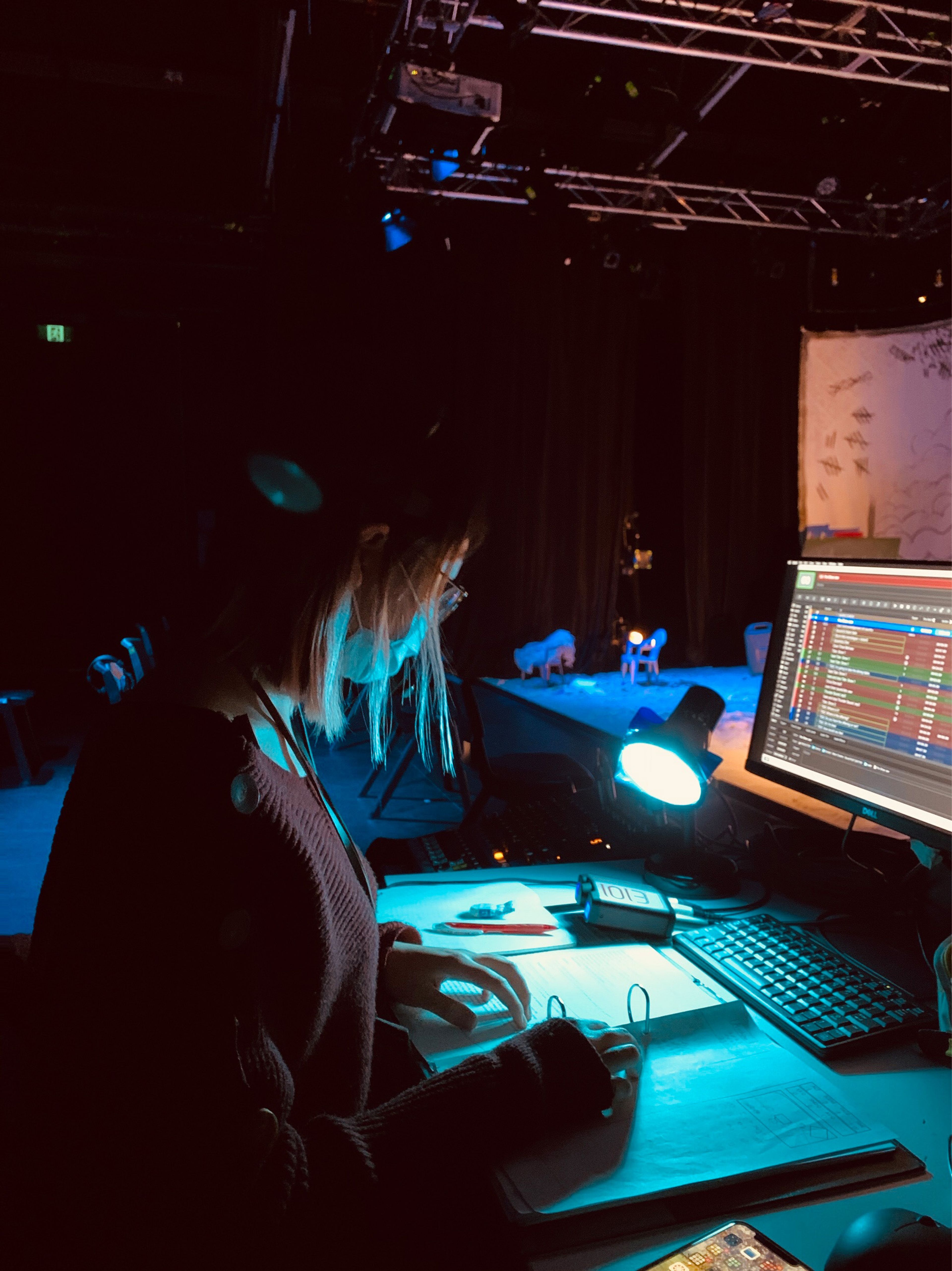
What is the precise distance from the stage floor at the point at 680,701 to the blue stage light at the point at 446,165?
109 inches

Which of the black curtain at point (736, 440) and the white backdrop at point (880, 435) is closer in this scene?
the white backdrop at point (880, 435)

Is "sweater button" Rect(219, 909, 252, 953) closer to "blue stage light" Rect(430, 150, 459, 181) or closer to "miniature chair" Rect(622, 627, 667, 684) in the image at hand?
"miniature chair" Rect(622, 627, 667, 684)

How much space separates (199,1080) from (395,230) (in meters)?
4.95

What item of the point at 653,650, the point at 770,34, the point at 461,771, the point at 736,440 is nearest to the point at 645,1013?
the point at 461,771

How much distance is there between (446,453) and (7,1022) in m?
0.79

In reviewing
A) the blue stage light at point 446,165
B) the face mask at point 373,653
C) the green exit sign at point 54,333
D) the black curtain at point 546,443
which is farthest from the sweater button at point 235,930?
the green exit sign at point 54,333

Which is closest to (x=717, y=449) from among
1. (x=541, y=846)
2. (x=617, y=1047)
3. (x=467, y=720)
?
(x=467, y=720)

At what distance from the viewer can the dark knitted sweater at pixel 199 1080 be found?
0.65 metres

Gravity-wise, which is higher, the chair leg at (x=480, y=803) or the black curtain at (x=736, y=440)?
the black curtain at (x=736, y=440)

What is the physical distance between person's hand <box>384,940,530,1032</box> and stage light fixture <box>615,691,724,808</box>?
383 mm

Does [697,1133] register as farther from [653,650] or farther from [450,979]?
[653,650]

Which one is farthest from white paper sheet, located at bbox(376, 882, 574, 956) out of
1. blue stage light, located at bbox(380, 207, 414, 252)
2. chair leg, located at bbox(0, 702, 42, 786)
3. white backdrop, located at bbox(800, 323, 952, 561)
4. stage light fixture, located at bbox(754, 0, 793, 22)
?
white backdrop, located at bbox(800, 323, 952, 561)

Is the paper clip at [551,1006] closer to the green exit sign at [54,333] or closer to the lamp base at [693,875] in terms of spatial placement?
the lamp base at [693,875]

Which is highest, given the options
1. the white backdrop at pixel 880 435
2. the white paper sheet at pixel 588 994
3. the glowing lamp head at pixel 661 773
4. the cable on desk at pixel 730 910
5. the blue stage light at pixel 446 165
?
the blue stage light at pixel 446 165
